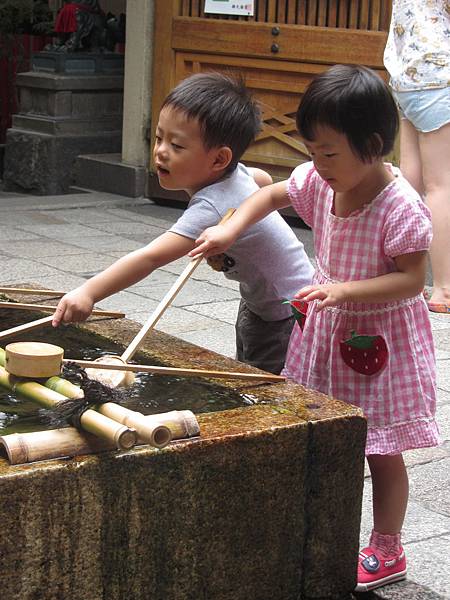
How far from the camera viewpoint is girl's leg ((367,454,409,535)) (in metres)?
2.60

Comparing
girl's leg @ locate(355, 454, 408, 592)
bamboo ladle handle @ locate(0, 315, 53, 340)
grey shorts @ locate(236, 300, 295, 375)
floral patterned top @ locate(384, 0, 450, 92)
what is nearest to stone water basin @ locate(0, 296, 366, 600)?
girl's leg @ locate(355, 454, 408, 592)

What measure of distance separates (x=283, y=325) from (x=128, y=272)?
0.63 metres

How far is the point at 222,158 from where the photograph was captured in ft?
9.82

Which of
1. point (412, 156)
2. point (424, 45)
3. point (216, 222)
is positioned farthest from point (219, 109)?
point (412, 156)

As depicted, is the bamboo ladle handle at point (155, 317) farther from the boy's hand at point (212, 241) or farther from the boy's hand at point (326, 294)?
the boy's hand at point (326, 294)

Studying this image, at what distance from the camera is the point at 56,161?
8.93m

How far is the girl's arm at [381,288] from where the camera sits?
2.43m

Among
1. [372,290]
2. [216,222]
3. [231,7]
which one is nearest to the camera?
[372,290]

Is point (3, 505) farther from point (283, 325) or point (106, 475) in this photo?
point (283, 325)

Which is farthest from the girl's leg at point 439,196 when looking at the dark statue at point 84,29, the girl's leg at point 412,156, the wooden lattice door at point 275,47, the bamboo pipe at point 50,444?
the dark statue at point 84,29

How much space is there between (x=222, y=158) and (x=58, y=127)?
6.17 m

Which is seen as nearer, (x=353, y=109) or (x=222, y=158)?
(x=353, y=109)

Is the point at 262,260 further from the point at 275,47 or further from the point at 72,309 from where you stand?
the point at 275,47

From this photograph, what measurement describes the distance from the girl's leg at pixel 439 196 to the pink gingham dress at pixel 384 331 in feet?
8.30
